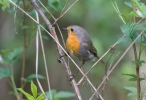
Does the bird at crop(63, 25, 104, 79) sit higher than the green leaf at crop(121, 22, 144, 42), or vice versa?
the green leaf at crop(121, 22, 144, 42)

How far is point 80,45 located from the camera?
3.42 m

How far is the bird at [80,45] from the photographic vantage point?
3346 mm

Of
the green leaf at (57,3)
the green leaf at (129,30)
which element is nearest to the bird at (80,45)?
the green leaf at (57,3)

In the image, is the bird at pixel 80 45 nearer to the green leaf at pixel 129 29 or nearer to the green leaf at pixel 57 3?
the green leaf at pixel 57 3

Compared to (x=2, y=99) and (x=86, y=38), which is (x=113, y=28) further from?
(x=2, y=99)

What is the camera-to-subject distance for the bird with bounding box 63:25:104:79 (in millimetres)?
3346

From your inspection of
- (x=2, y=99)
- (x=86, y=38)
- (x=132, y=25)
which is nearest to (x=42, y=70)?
(x=2, y=99)

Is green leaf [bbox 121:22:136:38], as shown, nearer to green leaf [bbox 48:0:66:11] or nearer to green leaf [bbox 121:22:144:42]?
green leaf [bbox 121:22:144:42]

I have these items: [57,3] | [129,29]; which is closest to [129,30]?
[129,29]

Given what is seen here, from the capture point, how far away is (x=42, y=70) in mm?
5668

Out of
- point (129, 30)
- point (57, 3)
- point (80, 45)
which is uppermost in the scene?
point (57, 3)

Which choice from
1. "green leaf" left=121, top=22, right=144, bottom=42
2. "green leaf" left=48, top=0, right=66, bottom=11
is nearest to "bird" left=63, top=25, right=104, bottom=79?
"green leaf" left=48, top=0, right=66, bottom=11

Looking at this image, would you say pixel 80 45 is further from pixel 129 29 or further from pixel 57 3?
pixel 129 29

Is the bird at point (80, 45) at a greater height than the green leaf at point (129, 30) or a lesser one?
lesser
